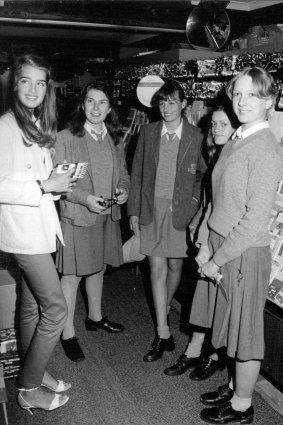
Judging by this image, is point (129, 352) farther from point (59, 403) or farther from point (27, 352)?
point (27, 352)

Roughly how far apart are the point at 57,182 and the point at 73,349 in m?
1.34

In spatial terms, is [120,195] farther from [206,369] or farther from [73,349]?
[206,369]

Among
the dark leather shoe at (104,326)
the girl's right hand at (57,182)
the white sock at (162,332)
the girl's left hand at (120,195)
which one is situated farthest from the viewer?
the dark leather shoe at (104,326)

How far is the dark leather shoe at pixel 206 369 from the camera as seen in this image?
2.54 m

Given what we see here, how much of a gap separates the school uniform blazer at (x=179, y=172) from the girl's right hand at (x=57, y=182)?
0.72m

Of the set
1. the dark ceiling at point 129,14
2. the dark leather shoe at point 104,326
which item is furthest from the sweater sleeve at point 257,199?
the dark ceiling at point 129,14

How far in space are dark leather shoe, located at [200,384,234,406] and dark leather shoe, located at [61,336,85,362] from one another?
86cm

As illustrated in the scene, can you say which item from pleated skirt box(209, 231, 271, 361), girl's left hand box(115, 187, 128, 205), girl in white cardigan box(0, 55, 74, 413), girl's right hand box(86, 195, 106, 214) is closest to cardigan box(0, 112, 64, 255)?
girl in white cardigan box(0, 55, 74, 413)

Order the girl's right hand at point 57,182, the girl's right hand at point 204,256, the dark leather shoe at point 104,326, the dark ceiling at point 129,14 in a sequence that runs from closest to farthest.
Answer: the girl's right hand at point 57,182, the girl's right hand at point 204,256, the dark leather shoe at point 104,326, the dark ceiling at point 129,14

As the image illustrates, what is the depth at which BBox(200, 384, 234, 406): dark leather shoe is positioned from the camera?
2.28 m

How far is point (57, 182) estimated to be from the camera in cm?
195

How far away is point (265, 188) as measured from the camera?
171cm

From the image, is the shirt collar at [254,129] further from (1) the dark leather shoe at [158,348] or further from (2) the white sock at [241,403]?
(1) the dark leather shoe at [158,348]

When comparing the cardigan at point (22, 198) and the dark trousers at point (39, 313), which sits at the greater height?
the cardigan at point (22, 198)
